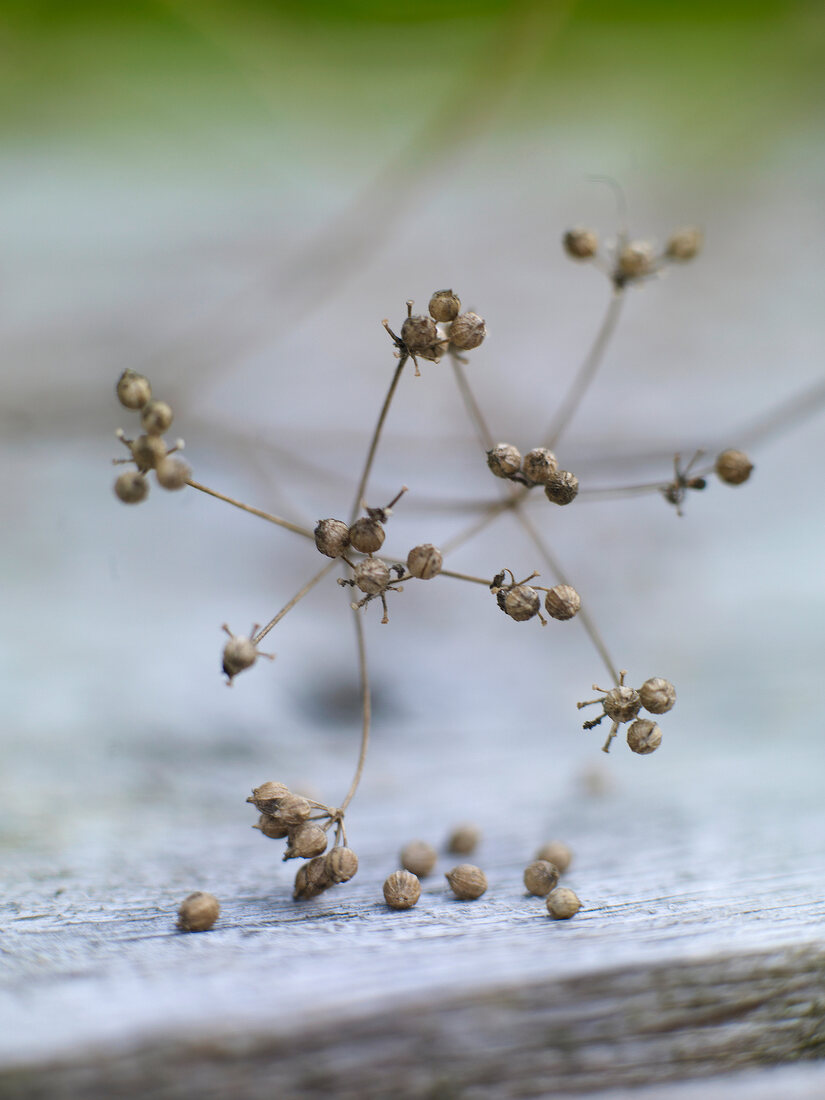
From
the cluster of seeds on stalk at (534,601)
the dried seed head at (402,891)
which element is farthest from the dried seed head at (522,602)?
the dried seed head at (402,891)

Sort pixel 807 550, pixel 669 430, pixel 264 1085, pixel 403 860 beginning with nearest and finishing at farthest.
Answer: pixel 264 1085
pixel 403 860
pixel 807 550
pixel 669 430

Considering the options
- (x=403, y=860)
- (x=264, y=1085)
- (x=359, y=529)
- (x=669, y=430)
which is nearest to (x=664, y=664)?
(x=669, y=430)

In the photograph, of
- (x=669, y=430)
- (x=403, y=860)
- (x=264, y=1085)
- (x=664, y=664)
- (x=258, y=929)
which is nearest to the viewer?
(x=264, y=1085)

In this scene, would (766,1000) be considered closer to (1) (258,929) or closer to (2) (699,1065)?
(2) (699,1065)

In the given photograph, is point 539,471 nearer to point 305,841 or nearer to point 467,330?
point 467,330

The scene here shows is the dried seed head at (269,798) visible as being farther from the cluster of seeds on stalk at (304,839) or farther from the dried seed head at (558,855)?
the dried seed head at (558,855)

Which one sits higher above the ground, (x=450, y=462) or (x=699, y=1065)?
(x=450, y=462)
